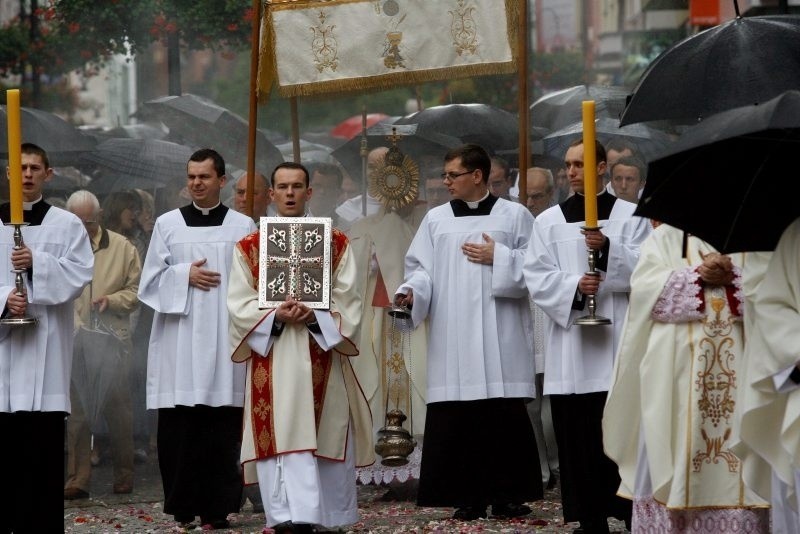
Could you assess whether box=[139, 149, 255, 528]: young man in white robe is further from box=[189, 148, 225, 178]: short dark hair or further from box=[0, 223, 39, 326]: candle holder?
box=[0, 223, 39, 326]: candle holder

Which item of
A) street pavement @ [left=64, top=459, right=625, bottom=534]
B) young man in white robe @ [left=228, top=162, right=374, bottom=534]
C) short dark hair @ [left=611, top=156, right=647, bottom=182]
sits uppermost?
short dark hair @ [left=611, top=156, right=647, bottom=182]

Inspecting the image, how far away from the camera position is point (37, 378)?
362 inches

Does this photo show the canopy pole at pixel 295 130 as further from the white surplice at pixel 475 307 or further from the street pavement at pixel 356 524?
the street pavement at pixel 356 524

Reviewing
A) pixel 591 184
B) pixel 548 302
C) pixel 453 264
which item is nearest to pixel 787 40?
pixel 591 184

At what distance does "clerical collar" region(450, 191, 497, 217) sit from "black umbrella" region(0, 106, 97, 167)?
5254mm

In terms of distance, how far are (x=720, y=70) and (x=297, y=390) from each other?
2.74m

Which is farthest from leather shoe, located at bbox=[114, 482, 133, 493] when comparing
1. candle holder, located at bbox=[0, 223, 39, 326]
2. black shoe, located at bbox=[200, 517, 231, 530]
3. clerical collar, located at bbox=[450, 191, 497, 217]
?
clerical collar, located at bbox=[450, 191, 497, 217]

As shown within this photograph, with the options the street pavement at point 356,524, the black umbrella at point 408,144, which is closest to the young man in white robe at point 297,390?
the street pavement at point 356,524

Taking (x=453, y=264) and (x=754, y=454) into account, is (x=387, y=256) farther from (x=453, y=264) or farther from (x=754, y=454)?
(x=754, y=454)

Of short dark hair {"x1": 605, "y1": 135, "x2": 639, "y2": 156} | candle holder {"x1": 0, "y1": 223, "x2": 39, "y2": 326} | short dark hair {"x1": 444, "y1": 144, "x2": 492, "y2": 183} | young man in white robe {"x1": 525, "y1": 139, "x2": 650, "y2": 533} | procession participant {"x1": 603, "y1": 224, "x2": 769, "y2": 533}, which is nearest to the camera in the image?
procession participant {"x1": 603, "y1": 224, "x2": 769, "y2": 533}

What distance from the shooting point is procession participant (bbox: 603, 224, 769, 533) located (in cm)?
789

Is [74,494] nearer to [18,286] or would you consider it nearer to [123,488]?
[123,488]

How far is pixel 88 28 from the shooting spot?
15.5m

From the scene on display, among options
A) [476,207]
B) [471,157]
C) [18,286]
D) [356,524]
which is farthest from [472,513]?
[18,286]
